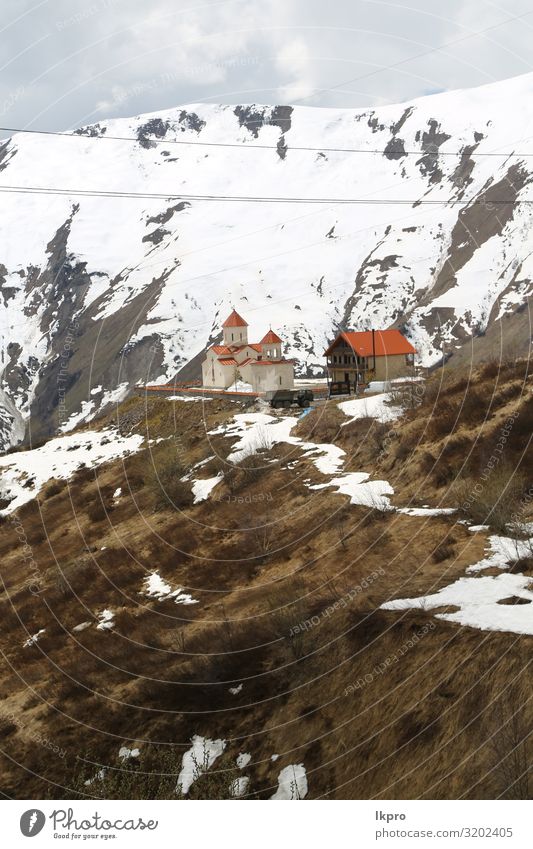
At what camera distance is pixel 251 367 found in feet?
272

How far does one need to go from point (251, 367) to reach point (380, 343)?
49.4ft

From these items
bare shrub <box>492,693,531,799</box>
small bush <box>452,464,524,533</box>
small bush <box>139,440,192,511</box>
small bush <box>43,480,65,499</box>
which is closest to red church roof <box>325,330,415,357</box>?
small bush <box>139,440,192,511</box>

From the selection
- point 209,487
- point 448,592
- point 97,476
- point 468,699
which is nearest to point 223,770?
point 468,699

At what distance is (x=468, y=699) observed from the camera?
43.7 feet

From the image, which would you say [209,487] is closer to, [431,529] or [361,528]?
[361,528]

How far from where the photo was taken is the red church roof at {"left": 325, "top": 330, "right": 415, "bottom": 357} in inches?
3061

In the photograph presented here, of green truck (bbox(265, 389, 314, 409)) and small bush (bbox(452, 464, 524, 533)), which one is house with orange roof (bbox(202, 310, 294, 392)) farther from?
small bush (bbox(452, 464, 524, 533))

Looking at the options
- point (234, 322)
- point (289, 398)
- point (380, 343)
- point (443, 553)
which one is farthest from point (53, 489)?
point (234, 322)

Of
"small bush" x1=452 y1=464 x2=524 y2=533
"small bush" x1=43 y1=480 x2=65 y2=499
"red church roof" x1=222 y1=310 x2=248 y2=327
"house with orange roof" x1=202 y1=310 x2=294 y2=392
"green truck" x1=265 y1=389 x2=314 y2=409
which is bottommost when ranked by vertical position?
"small bush" x1=43 y1=480 x2=65 y2=499

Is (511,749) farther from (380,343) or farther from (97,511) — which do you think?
(380,343)

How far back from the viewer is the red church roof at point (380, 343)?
77750 millimetres

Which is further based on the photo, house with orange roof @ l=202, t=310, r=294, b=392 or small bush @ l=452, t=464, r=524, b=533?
house with orange roof @ l=202, t=310, r=294, b=392
